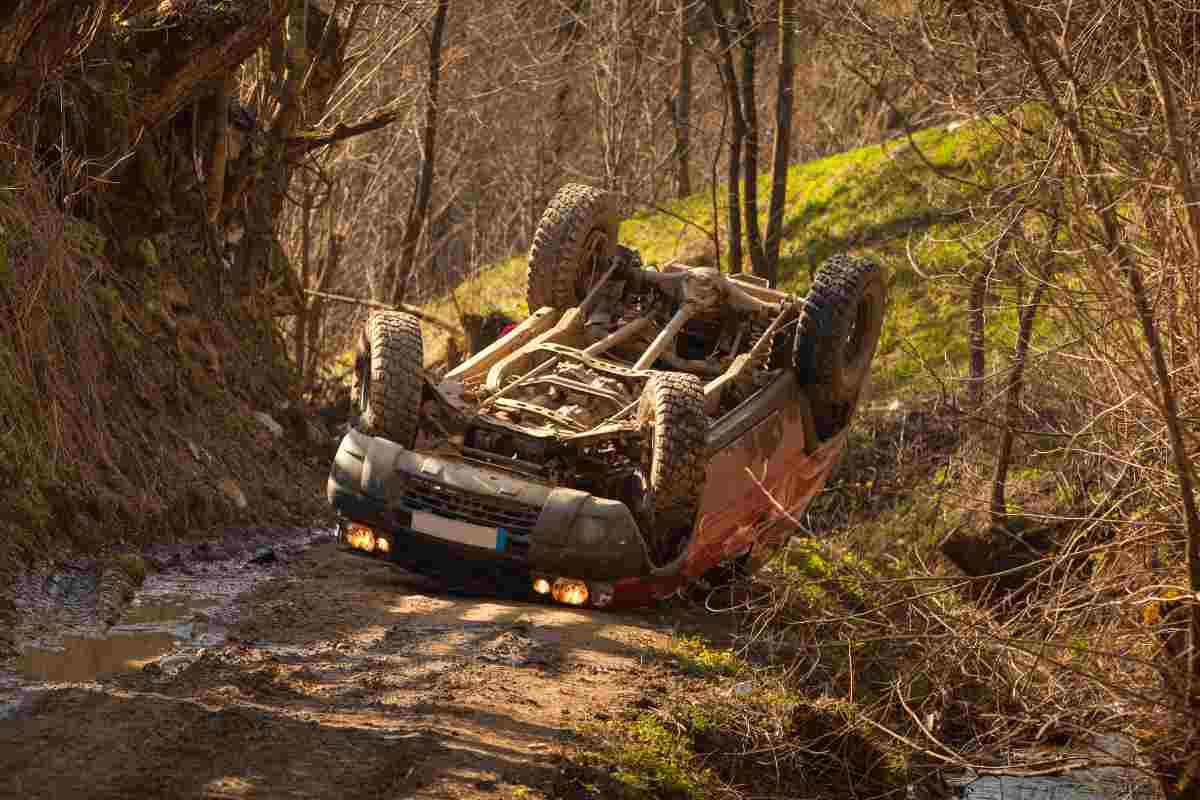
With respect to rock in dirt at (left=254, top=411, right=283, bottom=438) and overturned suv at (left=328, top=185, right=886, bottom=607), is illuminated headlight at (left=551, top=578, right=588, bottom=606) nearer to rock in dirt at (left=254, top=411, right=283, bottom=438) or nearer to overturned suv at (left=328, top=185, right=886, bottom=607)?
overturned suv at (left=328, top=185, right=886, bottom=607)

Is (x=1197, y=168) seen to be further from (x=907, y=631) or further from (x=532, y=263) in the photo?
(x=532, y=263)

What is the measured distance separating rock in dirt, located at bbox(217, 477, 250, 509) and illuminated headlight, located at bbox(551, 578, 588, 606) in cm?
304

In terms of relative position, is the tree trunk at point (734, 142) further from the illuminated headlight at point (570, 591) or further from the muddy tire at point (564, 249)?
the illuminated headlight at point (570, 591)

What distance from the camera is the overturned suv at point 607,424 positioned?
8.55 meters

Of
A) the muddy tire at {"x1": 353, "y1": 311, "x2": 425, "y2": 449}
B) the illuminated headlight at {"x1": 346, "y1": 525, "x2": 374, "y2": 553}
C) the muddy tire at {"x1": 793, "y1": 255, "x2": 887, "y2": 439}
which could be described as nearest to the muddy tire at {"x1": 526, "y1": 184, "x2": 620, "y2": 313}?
the muddy tire at {"x1": 793, "y1": 255, "x2": 887, "y2": 439}

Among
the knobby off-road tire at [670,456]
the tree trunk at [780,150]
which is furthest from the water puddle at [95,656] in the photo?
the tree trunk at [780,150]

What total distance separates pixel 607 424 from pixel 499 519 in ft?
3.13

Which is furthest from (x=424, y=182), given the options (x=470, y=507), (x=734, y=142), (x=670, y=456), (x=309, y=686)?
(x=309, y=686)

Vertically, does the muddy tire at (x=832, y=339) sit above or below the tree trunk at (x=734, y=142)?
below

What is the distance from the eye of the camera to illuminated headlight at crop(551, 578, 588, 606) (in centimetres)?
870

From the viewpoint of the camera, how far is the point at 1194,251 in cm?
636

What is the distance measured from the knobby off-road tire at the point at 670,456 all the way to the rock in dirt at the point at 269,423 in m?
4.86

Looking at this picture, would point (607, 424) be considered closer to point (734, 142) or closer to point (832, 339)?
point (832, 339)

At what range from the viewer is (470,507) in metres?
8.55
